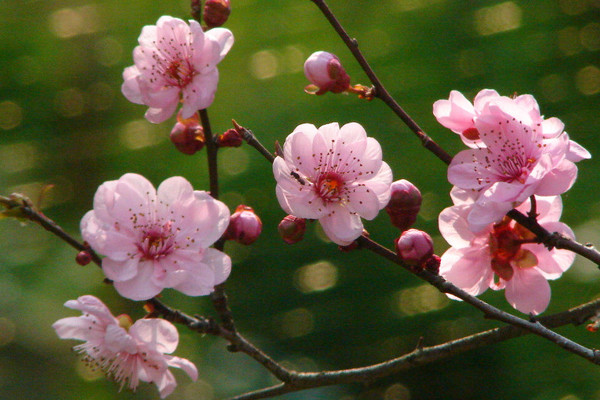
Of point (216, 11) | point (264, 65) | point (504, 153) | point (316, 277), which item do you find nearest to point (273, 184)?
point (316, 277)

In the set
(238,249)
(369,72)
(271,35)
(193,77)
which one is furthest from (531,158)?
(271,35)

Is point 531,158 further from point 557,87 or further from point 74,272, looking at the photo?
point 74,272

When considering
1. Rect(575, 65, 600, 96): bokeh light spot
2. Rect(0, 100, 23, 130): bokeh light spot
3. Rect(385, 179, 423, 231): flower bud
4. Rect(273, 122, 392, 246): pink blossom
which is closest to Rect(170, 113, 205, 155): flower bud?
Rect(273, 122, 392, 246): pink blossom

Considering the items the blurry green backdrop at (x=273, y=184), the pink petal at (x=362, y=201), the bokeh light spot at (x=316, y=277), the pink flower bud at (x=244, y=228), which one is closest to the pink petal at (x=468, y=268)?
the pink petal at (x=362, y=201)

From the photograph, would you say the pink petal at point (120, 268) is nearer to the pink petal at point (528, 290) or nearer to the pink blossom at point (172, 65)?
the pink blossom at point (172, 65)

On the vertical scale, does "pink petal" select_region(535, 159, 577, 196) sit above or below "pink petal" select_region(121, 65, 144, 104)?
above

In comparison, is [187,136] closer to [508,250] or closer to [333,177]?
[333,177]

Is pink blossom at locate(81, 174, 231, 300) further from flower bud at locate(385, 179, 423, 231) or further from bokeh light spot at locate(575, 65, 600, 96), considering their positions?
bokeh light spot at locate(575, 65, 600, 96)
